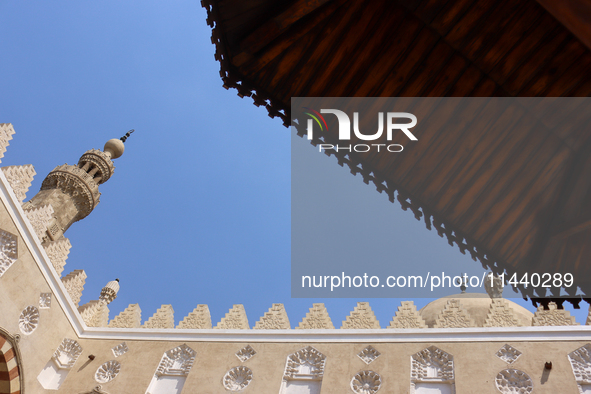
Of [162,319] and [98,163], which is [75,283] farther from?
[98,163]

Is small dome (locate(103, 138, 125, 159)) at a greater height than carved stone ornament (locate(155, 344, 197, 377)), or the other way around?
small dome (locate(103, 138, 125, 159))

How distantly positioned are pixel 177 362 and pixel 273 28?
22.1 ft

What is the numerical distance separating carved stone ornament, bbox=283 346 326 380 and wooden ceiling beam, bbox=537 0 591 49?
19.8 feet

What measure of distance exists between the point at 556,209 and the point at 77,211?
41.4ft

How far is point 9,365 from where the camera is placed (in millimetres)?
6332

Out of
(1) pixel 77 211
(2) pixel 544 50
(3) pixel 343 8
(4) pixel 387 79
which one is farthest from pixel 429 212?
(1) pixel 77 211

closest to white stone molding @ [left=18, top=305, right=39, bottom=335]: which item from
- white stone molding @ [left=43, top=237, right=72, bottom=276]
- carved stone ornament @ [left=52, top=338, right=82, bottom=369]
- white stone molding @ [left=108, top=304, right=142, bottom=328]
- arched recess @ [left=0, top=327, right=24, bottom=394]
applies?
arched recess @ [left=0, top=327, right=24, bottom=394]

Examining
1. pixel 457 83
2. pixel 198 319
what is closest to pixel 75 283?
pixel 198 319

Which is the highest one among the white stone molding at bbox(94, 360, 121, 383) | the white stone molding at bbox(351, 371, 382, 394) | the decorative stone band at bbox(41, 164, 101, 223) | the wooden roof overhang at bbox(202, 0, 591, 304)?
the decorative stone band at bbox(41, 164, 101, 223)

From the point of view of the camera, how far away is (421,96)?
185 centimetres

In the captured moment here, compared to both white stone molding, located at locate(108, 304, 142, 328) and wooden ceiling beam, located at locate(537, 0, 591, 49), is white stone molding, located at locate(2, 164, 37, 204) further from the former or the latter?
wooden ceiling beam, located at locate(537, 0, 591, 49)

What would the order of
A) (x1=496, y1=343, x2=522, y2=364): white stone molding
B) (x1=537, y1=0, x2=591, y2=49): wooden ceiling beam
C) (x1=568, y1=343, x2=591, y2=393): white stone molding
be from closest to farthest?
(x1=537, y1=0, x2=591, y2=49): wooden ceiling beam, (x1=568, y1=343, x2=591, y2=393): white stone molding, (x1=496, y1=343, x2=522, y2=364): white stone molding

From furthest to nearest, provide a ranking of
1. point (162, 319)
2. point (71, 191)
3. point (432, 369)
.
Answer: point (71, 191)
point (162, 319)
point (432, 369)

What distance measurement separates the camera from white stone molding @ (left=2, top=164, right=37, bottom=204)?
6.84 meters
